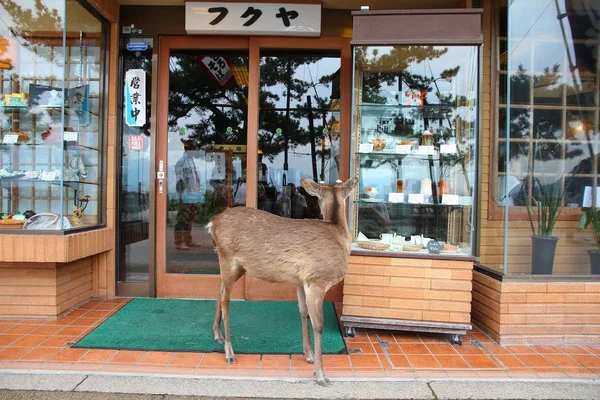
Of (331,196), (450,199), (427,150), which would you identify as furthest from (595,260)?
(331,196)

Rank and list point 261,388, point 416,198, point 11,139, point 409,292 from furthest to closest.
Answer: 1. point 11,139
2. point 416,198
3. point 409,292
4. point 261,388

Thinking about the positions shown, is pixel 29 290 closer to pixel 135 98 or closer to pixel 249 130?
pixel 135 98

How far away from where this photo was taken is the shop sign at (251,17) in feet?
16.1

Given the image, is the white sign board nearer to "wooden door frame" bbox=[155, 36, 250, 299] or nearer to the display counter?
the display counter

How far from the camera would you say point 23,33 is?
4.96 meters

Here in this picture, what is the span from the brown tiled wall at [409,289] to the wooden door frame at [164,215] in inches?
72.2

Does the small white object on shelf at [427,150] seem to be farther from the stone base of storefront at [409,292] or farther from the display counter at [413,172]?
the stone base of storefront at [409,292]

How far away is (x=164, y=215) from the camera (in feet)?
17.1

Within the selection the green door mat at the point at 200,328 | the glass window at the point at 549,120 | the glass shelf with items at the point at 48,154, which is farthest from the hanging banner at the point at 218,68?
the glass window at the point at 549,120

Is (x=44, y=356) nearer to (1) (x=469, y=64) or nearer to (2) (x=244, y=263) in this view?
(2) (x=244, y=263)

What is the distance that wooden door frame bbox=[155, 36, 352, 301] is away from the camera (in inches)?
201

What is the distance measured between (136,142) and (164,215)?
1051mm

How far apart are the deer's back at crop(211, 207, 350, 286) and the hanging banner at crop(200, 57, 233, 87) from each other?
2.81m

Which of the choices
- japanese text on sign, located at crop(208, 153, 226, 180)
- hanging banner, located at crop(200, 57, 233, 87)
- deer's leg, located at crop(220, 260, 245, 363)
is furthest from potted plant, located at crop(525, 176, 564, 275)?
hanging banner, located at crop(200, 57, 233, 87)
